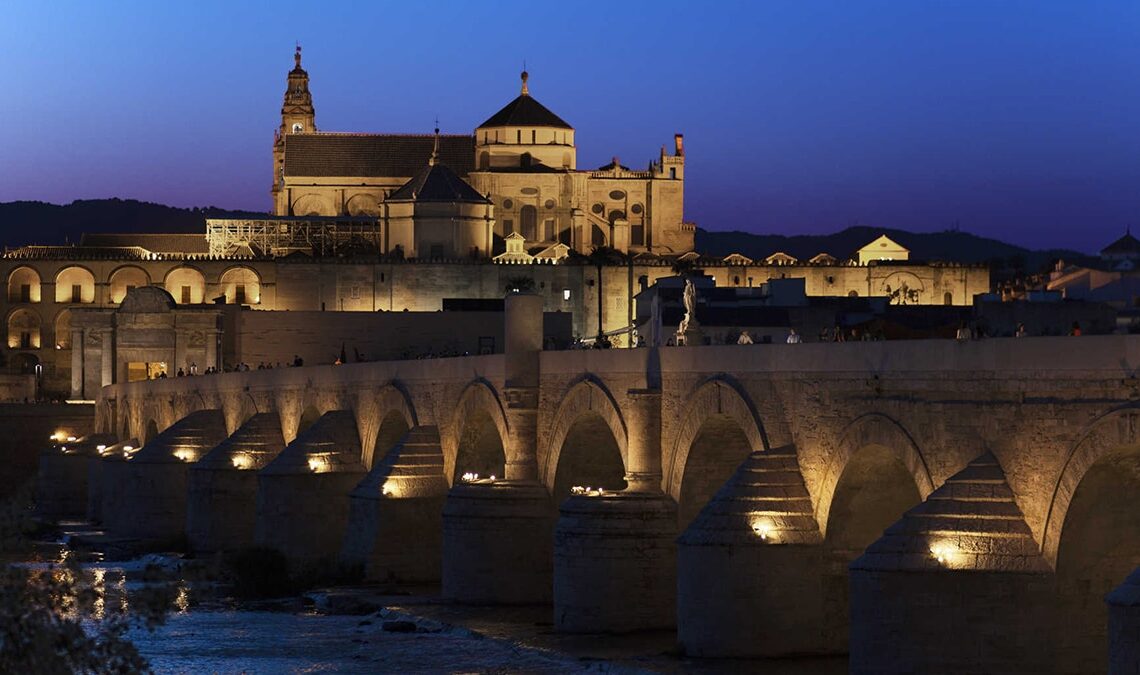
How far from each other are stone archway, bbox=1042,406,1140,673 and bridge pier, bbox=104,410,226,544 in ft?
108

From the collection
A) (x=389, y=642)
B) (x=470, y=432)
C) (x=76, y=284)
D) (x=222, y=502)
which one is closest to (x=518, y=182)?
(x=76, y=284)

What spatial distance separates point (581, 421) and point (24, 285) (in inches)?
3077

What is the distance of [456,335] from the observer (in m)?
86.0

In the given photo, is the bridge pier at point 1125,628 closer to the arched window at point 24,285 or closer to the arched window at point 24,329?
the arched window at point 24,329

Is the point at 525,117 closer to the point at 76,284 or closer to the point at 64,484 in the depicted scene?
the point at 76,284

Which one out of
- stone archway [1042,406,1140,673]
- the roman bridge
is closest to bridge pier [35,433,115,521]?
the roman bridge

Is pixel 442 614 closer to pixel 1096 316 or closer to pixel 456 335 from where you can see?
pixel 1096 316

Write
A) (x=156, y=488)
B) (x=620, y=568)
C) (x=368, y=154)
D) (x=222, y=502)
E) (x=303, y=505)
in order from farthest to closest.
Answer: (x=368, y=154), (x=156, y=488), (x=222, y=502), (x=303, y=505), (x=620, y=568)

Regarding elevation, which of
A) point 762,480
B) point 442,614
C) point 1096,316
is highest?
point 1096,316

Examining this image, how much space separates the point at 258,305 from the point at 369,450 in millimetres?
60559

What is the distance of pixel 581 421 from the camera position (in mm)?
33812

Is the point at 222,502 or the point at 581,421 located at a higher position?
the point at 581,421

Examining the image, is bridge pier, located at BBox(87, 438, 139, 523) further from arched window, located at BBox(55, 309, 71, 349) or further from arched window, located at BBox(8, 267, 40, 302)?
arched window, located at BBox(8, 267, 40, 302)

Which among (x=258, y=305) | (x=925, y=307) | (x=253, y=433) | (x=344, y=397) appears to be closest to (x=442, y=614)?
(x=344, y=397)
